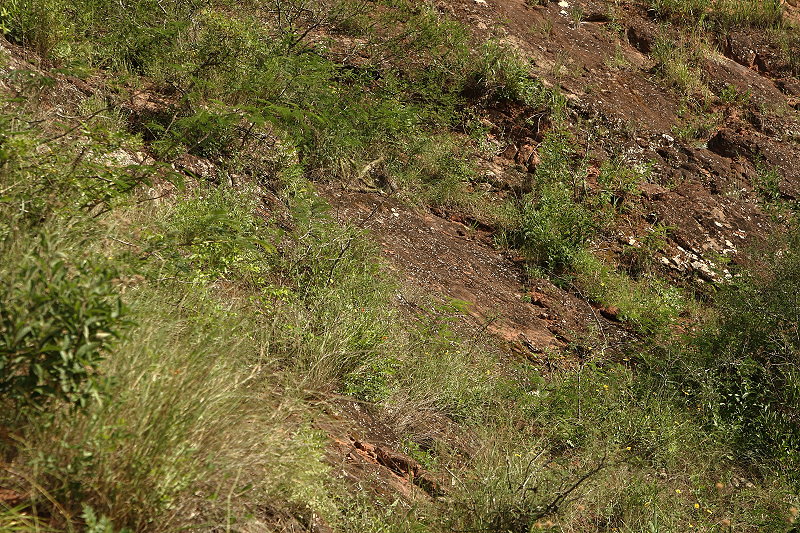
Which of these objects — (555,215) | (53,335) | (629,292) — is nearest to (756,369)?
(629,292)

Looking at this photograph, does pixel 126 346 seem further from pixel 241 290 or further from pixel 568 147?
pixel 568 147

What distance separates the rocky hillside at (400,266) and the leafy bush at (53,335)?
1 cm

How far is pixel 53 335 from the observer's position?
2.02 metres

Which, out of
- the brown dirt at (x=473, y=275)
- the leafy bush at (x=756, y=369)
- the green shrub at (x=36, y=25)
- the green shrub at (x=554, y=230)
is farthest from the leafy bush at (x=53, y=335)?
the green shrub at (x=554, y=230)

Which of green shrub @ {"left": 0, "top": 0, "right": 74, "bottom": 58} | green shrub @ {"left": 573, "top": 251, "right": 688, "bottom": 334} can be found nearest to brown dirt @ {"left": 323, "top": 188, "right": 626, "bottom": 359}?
green shrub @ {"left": 573, "top": 251, "right": 688, "bottom": 334}

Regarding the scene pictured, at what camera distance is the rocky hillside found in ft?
7.79

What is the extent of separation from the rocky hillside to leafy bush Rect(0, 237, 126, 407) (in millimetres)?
13

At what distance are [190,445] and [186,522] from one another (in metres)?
0.24

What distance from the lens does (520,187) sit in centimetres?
856

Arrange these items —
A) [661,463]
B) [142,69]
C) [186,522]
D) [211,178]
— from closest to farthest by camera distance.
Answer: [186,522] → [661,463] → [211,178] → [142,69]

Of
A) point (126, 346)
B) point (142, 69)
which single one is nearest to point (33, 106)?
point (142, 69)

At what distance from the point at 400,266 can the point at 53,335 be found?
174 inches

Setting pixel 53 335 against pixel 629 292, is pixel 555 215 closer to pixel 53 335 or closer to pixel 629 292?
pixel 629 292

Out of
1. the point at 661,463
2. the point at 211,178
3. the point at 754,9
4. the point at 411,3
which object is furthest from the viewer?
the point at 754,9
